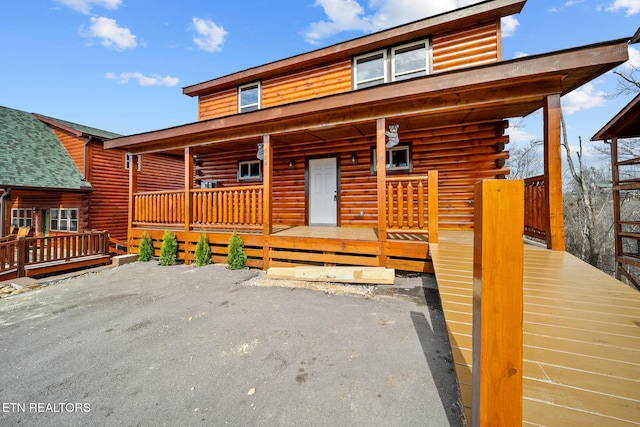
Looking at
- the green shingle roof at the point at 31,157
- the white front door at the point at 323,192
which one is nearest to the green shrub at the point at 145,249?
the white front door at the point at 323,192

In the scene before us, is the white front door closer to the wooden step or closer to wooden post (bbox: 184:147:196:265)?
the wooden step

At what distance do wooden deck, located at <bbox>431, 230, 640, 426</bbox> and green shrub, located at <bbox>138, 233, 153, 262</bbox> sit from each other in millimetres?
7367

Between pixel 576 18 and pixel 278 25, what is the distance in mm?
17970

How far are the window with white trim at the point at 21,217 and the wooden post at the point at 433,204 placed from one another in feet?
60.5

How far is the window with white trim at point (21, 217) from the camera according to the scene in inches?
504

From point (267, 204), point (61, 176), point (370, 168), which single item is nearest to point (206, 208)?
point (267, 204)

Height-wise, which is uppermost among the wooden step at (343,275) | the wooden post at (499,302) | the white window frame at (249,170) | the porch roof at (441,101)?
the porch roof at (441,101)

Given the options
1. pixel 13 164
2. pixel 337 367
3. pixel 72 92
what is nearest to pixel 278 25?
pixel 13 164

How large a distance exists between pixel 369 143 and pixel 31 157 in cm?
1455

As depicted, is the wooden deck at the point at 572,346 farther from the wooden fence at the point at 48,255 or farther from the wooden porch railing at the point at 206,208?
the wooden fence at the point at 48,255

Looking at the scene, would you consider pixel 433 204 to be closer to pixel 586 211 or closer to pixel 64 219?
pixel 586 211

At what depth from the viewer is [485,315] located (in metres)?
0.93

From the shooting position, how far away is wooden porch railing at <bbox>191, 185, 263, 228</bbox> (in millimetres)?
5711

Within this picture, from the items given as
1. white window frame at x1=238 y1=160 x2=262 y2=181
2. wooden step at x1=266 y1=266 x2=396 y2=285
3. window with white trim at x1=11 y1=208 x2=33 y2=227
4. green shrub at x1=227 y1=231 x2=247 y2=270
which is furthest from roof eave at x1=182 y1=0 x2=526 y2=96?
window with white trim at x1=11 y1=208 x2=33 y2=227
